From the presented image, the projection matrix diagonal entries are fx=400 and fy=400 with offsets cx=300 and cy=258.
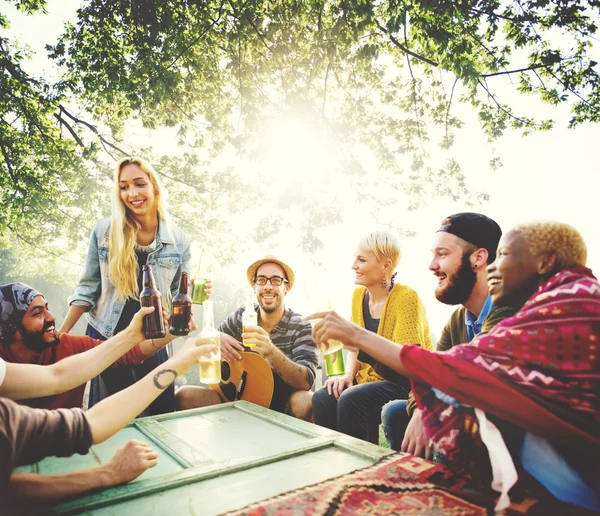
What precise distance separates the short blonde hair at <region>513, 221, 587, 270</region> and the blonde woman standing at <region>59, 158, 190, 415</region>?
2818 mm

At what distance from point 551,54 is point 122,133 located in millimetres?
9542

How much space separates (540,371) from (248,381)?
275cm

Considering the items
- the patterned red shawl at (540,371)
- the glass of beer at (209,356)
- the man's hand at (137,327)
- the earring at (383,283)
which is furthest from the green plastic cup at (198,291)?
the patterned red shawl at (540,371)

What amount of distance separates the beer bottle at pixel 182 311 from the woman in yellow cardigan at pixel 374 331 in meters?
1.29

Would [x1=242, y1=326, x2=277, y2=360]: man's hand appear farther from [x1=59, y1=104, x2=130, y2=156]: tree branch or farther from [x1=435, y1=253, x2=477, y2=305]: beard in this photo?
[x1=59, y1=104, x2=130, y2=156]: tree branch

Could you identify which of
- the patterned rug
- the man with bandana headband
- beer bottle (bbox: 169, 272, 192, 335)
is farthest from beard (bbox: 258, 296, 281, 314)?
the patterned rug

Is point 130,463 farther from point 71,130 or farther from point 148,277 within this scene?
point 71,130

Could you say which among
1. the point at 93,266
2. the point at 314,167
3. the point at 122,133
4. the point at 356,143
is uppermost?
the point at 122,133

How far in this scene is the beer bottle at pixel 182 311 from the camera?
2.67 m

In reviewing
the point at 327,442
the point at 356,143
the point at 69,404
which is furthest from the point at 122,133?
the point at 327,442

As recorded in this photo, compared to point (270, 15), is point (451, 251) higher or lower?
lower

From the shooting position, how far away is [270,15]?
250 inches

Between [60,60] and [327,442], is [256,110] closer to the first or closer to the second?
[60,60]

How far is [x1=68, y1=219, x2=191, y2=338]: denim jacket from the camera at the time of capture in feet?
11.2
